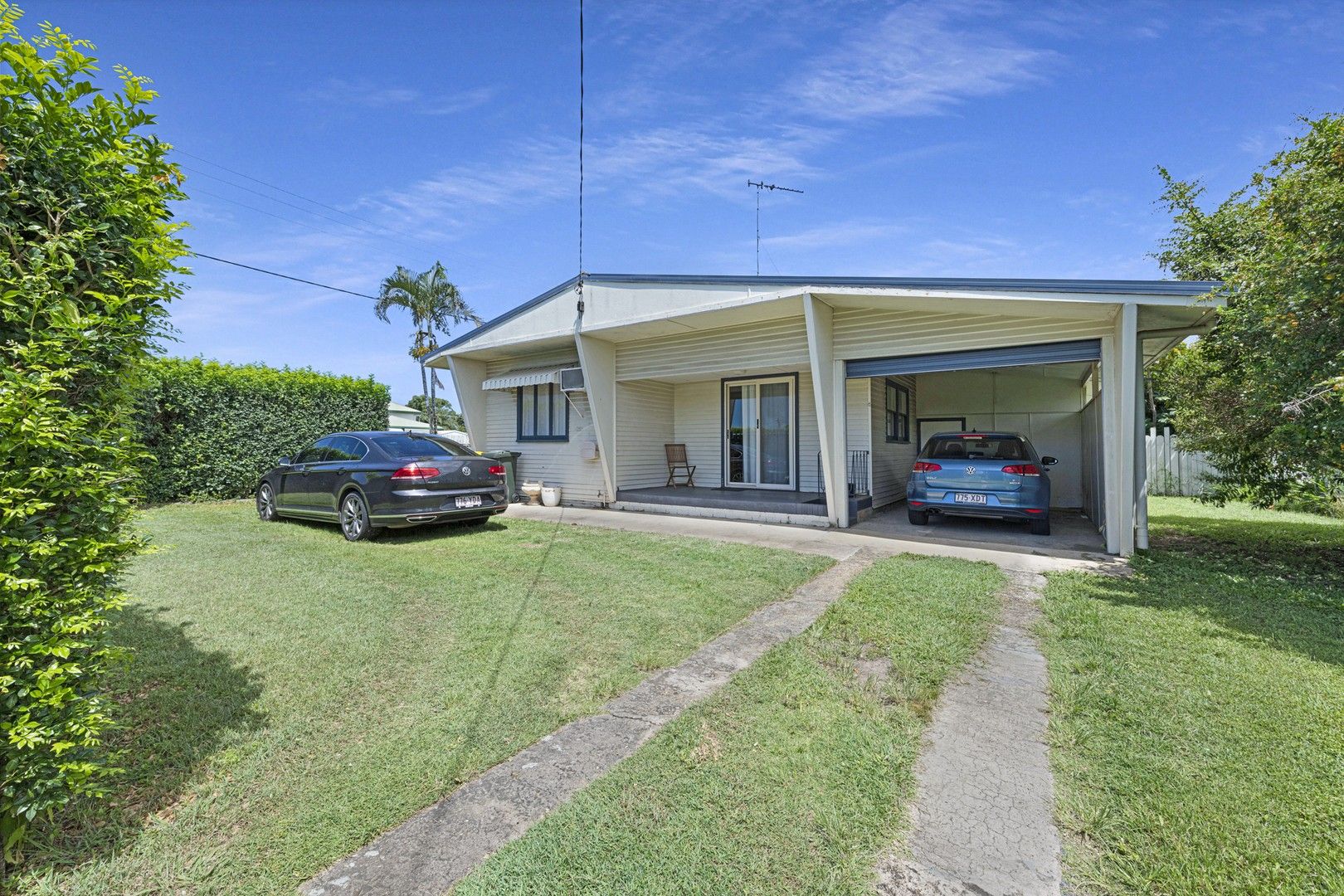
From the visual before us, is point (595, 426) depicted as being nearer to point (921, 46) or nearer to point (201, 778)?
point (921, 46)

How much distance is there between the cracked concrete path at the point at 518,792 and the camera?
5.91 feet

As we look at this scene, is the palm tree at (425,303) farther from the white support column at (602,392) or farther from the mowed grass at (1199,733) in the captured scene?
the mowed grass at (1199,733)

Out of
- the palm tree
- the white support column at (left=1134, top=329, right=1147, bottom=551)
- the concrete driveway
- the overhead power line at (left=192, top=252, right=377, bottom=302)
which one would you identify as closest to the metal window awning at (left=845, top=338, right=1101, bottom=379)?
the white support column at (left=1134, top=329, right=1147, bottom=551)

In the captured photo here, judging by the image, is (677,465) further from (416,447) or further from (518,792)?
(518,792)

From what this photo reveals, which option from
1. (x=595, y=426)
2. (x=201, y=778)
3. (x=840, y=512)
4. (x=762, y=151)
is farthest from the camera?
(x=595, y=426)

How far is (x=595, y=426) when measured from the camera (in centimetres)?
1082

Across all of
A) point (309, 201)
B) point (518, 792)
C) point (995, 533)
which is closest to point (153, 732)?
point (518, 792)

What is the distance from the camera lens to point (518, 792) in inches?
88.4

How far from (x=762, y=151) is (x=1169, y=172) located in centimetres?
774

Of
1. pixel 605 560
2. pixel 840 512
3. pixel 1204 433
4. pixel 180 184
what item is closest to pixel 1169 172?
pixel 1204 433

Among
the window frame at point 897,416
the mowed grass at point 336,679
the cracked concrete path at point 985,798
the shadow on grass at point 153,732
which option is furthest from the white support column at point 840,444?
the shadow on grass at point 153,732

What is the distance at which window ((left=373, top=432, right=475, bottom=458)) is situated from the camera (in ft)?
24.9

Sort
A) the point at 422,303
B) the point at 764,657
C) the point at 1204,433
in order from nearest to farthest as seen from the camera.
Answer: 1. the point at 764,657
2. the point at 1204,433
3. the point at 422,303

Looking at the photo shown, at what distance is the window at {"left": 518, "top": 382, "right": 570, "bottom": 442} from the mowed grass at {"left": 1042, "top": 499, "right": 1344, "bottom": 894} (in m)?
9.58
